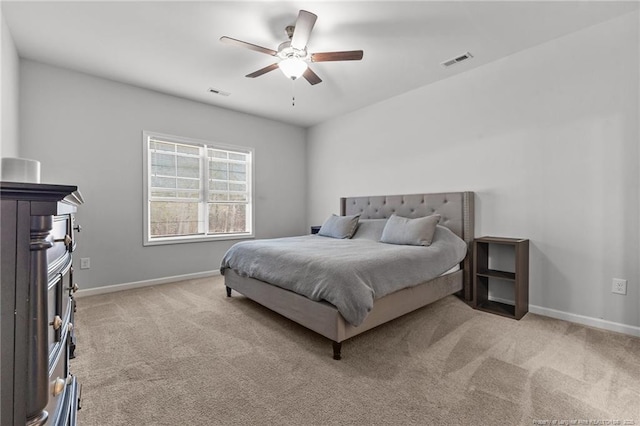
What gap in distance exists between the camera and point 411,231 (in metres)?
3.23

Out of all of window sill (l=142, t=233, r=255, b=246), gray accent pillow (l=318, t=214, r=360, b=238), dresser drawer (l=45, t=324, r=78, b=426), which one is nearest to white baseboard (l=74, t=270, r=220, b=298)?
window sill (l=142, t=233, r=255, b=246)

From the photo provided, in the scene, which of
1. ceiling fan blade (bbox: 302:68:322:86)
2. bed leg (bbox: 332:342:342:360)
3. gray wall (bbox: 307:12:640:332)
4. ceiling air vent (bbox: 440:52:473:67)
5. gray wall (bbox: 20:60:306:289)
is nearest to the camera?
bed leg (bbox: 332:342:342:360)

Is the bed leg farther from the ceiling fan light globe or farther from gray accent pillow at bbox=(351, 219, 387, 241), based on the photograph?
the ceiling fan light globe

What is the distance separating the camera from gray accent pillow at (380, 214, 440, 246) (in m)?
3.14

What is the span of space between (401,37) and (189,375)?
3.33 metres

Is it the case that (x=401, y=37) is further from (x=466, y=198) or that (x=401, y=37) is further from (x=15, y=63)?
(x=15, y=63)

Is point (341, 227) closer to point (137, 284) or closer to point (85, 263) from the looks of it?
point (137, 284)

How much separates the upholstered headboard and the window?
2056 millimetres

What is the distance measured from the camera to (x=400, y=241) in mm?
3266

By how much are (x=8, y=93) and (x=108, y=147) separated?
1.06m

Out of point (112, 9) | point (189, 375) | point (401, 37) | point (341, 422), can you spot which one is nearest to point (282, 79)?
point (401, 37)

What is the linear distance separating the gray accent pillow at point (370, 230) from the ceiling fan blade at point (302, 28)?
232 centimetres

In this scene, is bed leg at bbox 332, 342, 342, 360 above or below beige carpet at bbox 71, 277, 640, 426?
above

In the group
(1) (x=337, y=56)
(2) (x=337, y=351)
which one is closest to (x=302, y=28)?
(1) (x=337, y=56)
